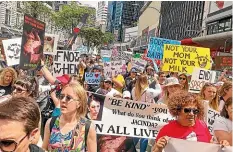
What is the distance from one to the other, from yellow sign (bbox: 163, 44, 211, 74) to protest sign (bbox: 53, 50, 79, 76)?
7.43 feet

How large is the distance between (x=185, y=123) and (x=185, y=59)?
233 inches

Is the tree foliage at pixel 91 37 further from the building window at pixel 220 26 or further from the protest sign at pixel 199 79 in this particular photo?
the protest sign at pixel 199 79

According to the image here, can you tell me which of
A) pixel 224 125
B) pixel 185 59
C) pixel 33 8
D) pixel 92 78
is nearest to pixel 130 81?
pixel 92 78

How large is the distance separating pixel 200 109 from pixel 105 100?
151cm

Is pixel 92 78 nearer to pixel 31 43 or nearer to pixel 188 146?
pixel 31 43

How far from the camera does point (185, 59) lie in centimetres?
936

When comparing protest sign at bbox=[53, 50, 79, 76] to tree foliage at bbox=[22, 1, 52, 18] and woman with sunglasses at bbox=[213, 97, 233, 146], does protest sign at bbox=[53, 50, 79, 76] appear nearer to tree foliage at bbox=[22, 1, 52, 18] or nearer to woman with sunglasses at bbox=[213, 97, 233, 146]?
woman with sunglasses at bbox=[213, 97, 233, 146]

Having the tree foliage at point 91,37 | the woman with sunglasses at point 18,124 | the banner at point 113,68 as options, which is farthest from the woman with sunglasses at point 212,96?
the tree foliage at point 91,37

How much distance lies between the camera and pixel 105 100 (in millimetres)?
4949

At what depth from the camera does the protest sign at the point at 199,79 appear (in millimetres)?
7371

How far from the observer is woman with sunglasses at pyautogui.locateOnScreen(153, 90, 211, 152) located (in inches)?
138

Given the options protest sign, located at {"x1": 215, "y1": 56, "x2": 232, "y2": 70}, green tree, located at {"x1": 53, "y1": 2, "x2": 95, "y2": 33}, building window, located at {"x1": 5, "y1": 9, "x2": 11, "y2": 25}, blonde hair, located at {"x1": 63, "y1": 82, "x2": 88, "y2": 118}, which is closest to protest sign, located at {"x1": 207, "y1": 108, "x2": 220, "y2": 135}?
blonde hair, located at {"x1": 63, "y1": 82, "x2": 88, "y2": 118}

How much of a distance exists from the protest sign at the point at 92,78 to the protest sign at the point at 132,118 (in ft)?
18.5

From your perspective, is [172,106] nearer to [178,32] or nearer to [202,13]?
[202,13]
